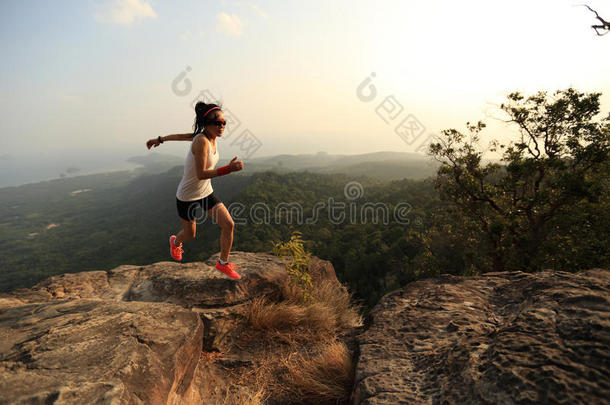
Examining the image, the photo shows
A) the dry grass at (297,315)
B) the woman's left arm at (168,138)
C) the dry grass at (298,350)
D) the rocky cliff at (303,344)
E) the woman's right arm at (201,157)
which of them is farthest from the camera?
the dry grass at (297,315)

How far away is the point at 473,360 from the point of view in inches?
88.9

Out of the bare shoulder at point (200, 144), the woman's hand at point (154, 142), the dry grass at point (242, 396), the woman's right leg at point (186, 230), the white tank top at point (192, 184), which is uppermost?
the woman's hand at point (154, 142)

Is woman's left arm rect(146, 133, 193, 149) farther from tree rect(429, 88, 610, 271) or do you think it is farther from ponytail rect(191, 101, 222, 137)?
tree rect(429, 88, 610, 271)

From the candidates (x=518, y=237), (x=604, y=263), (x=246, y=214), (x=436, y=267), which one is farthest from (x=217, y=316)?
(x=246, y=214)

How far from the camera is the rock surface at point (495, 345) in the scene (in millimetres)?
1841

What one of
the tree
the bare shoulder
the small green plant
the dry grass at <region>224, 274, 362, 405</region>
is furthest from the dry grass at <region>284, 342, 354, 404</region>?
the tree

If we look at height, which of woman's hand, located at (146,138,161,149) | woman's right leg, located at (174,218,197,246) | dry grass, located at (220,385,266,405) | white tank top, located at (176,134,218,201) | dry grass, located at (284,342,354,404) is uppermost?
woman's hand, located at (146,138,161,149)

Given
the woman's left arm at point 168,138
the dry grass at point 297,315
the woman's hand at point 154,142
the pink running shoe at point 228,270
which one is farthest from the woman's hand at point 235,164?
the dry grass at point 297,315

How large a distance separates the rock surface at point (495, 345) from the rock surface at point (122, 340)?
1837 millimetres

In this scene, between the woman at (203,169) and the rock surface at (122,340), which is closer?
the rock surface at (122,340)

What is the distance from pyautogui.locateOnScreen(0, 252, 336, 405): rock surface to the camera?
201 cm

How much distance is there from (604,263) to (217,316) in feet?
28.6

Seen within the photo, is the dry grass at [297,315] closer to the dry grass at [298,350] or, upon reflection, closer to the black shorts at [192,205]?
the dry grass at [298,350]

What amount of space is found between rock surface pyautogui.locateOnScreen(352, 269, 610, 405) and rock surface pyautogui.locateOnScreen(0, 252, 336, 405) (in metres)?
1.84
